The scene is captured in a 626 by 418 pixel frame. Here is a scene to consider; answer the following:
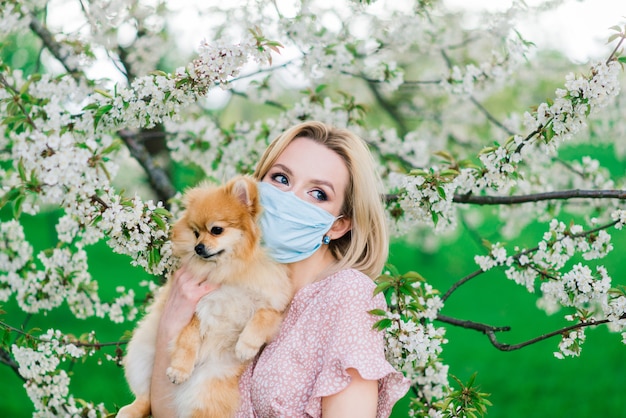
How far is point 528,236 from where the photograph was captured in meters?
10.5

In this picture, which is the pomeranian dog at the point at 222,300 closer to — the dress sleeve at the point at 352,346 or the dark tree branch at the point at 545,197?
the dress sleeve at the point at 352,346

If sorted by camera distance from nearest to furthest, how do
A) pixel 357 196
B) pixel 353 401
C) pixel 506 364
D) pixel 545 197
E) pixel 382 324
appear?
pixel 353 401 < pixel 382 324 < pixel 357 196 < pixel 545 197 < pixel 506 364

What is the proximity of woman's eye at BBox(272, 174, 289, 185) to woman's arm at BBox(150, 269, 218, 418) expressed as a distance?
57cm

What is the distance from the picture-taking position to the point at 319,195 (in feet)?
9.55

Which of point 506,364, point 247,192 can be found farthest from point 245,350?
point 506,364

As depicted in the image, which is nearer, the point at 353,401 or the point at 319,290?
the point at 353,401

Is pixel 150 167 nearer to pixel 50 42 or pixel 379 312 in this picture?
pixel 50 42

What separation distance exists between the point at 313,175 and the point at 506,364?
571cm

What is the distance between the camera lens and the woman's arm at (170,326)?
9.32 ft

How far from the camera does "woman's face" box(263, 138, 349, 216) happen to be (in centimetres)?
289

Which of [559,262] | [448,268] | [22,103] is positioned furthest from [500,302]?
[22,103]

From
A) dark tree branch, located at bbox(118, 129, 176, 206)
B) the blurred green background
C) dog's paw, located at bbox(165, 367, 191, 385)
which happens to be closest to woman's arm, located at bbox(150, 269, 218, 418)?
dog's paw, located at bbox(165, 367, 191, 385)

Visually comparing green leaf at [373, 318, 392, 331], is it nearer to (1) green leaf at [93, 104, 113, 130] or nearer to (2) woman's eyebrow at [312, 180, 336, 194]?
(2) woman's eyebrow at [312, 180, 336, 194]

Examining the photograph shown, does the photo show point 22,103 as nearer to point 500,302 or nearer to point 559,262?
point 559,262
